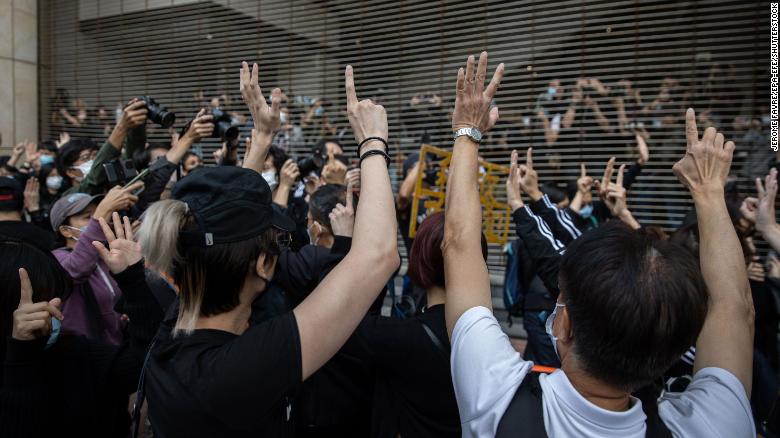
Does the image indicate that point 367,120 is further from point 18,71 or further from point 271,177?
point 18,71

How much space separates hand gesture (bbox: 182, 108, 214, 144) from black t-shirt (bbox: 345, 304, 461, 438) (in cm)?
175

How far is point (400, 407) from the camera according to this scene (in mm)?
1868

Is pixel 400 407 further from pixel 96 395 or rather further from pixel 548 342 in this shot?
pixel 548 342

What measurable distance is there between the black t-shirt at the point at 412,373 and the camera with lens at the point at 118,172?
219 centimetres

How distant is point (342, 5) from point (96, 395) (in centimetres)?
669

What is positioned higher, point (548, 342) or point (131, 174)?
point (131, 174)

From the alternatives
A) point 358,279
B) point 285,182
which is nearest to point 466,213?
point 358,279

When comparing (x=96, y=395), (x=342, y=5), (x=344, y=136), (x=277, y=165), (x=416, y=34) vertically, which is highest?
(x=342, y=5)

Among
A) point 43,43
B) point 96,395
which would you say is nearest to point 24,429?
point 96,395

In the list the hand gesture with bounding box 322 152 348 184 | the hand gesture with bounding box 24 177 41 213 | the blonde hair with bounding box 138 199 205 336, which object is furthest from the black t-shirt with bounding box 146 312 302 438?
the hand gesture with bounding box 24 177 41 213

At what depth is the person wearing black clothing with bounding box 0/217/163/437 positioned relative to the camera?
1735 mm

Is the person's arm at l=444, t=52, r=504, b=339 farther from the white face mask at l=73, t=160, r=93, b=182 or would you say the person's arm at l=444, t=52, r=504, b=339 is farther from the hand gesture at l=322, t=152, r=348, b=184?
the white face mask at l=73, t=160, r=93, b=182

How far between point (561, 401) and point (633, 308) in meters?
0.24

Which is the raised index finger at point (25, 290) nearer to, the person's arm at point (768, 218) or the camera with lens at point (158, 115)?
the camera with lens at point (158, 115)
